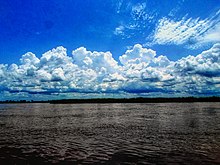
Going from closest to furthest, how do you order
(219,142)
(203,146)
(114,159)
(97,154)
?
(114,159) → (97,154) → (203,146) → (219,142)

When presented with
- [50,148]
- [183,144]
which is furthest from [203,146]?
[50,148]

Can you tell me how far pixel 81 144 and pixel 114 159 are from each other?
28.6ft

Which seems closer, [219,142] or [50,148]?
[50,148]

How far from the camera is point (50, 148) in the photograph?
2694 centimetres

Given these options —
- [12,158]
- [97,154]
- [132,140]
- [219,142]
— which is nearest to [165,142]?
[132,140]

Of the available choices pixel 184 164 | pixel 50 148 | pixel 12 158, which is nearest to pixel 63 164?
pixel 12 158

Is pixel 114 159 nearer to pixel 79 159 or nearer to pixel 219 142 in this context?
pixel 79 159

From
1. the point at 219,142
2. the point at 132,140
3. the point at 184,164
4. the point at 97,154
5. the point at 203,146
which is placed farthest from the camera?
the point at 132,140

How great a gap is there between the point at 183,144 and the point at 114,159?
10316mm

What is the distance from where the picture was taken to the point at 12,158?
22.5 meters

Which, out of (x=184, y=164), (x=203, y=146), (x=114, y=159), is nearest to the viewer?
Answer: (x=184, y=164)

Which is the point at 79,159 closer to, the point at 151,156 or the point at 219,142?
the point at 151,156

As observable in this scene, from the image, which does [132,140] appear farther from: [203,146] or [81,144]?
[203,146]

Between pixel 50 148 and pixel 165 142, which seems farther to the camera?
pixel 165 142
